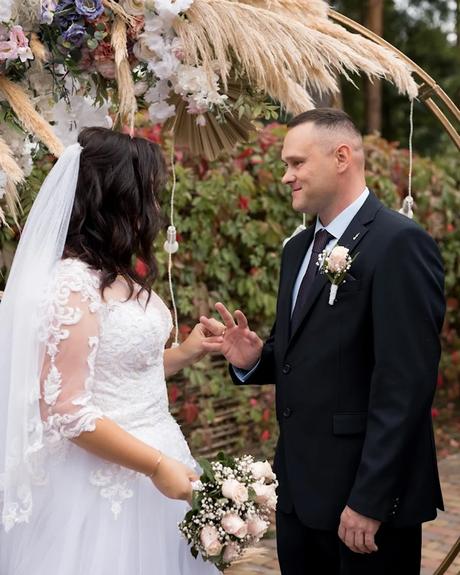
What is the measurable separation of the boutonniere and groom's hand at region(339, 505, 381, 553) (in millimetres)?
673

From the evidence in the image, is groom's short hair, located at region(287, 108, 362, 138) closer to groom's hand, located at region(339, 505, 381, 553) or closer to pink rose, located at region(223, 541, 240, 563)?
groom's hand, located at region(339, 505, 381, 553)

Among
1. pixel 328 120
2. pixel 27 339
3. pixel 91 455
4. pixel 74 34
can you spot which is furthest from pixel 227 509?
pixel 74 34

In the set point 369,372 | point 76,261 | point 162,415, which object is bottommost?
point 162,415

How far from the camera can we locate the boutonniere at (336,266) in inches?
104

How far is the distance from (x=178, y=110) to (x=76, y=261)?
1.11 meters

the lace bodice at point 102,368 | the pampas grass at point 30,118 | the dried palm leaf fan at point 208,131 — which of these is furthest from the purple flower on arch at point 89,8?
the lace bodice at point 102,368

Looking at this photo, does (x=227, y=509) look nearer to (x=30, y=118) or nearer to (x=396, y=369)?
(x=396, y=369)

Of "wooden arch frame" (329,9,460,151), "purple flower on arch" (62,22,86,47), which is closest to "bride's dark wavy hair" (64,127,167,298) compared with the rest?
"purple flower on arch" (62,22,86,47)

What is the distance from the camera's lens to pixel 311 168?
2.80 metres

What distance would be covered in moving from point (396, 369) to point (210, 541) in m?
0.76

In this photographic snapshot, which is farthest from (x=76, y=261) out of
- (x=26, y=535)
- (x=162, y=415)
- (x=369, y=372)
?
(x=369, y=372)

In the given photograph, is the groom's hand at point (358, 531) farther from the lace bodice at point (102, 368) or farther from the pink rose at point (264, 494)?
the lace bodice at point (102, 368)

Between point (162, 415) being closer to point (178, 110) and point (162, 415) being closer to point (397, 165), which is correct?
point (178, 110)

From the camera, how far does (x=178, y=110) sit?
3238mm
